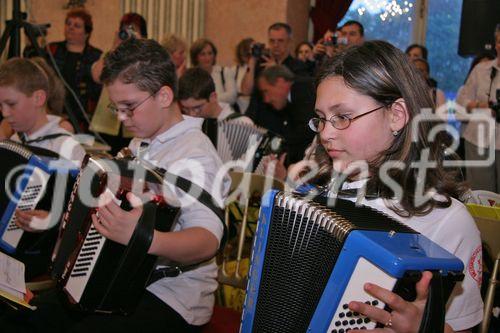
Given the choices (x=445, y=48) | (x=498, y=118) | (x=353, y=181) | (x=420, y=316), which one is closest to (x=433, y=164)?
(x=353, y=181)

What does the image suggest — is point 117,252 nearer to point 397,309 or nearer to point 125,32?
point 397,309

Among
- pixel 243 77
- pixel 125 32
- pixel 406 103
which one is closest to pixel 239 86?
pixel 243 77

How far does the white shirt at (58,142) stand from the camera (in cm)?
285

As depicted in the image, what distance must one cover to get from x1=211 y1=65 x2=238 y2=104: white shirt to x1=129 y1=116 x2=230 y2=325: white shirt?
2892 mm

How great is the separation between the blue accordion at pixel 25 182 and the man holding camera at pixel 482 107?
211cm

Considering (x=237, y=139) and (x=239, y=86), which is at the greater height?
(x=239, y=86)

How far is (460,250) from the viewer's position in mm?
1580

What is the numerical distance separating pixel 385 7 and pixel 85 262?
5404 millimetres

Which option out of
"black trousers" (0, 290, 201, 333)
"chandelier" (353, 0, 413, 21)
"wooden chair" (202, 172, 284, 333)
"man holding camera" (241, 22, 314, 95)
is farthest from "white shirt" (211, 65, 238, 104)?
"black trousers" (0, 290, 201, 333)

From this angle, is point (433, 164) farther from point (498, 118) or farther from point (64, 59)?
point (64, 59)

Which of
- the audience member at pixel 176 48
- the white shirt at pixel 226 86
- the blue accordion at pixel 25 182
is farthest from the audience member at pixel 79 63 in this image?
the blue accordion at pixel 25 182

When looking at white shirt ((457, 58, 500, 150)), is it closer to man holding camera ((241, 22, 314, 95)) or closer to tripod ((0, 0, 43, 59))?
man holding camera ((241, 22, 314, 95))

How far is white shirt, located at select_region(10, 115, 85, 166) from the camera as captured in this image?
2850 millimetres

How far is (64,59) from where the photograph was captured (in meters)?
4.67
